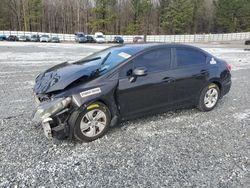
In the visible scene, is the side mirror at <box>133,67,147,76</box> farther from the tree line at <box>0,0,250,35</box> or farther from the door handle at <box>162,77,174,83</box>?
the tree line at <box>0,0,250,35</box>

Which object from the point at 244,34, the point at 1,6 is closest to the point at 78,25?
the point at 1,6

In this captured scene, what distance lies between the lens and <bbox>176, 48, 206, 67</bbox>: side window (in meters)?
4.20

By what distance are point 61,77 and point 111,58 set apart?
1.01m

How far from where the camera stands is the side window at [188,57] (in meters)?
4.20

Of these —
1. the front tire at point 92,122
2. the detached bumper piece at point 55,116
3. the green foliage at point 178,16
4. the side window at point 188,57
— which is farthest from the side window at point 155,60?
the green foliage at point 178,16

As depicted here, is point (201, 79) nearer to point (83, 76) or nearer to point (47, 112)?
point (83, 76)

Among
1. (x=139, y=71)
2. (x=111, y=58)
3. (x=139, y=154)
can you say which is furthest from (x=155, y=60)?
(x=139, y=154)

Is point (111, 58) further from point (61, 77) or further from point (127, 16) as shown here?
point (127, 16)

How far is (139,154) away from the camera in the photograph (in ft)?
10.1

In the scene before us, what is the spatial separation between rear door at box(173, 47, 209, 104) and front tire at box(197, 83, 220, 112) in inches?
6.6

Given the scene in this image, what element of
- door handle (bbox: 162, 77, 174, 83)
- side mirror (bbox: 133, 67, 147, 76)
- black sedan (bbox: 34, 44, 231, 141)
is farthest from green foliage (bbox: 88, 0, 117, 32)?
side mirror (bbox: 133, 67, 147, 76)

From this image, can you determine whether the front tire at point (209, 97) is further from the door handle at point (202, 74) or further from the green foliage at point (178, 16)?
the green foliage at point (178, 16)

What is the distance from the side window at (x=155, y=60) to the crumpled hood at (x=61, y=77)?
2.59 feet

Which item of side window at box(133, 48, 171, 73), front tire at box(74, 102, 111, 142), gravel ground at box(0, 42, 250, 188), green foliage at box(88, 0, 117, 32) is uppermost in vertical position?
green foliage at box(88, 0, 117, 32)
